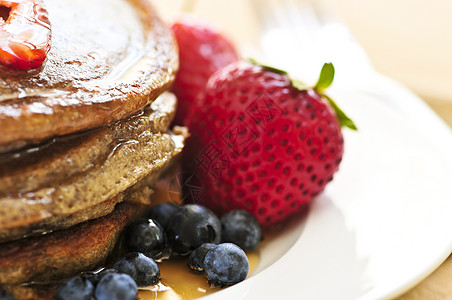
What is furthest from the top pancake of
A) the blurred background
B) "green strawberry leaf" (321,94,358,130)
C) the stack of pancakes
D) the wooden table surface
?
the blurred background

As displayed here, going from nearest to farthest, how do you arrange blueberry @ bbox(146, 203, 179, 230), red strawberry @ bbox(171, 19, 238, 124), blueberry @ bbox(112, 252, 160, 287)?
blueberry @ bbox(112, 252, 160, 287) < blueberry @ bbox(146, 203, 179, 230) < red strawberry @ bbox(171, 19, 238, 124)

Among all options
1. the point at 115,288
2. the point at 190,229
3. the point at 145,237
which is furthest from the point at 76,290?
the point at 190,229

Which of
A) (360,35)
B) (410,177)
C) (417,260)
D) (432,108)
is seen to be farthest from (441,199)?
(360,35)

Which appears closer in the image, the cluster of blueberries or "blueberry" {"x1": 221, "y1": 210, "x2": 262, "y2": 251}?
the cluster of blueberries

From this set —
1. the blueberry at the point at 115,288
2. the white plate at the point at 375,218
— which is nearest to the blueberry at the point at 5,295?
the blueberry at the point at 115,288

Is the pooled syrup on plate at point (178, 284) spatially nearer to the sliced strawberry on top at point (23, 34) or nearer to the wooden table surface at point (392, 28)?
the sliced strawberry on top at point (23, 34)

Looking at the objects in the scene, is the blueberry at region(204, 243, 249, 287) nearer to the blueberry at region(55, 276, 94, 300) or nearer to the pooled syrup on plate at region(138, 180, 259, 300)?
the pooled syrup on plate at region(138, 180, 259, 300)

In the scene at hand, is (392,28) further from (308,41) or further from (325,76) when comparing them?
(325,76)
